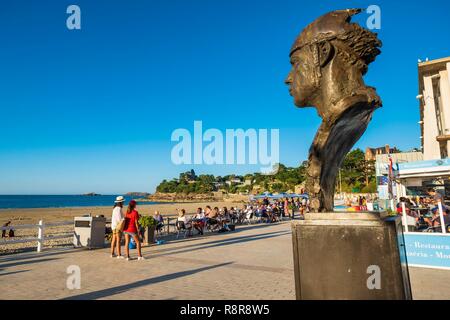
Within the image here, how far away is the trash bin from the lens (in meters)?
11.5

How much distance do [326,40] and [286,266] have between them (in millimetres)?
6240

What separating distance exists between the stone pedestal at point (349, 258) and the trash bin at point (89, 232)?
409 inches

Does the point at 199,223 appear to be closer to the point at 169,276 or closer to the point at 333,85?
the point at 169,276

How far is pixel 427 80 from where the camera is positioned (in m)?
32.7

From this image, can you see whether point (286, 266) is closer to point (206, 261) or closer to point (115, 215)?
point (206, 261)

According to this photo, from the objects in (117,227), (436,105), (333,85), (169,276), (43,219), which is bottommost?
(43,219)

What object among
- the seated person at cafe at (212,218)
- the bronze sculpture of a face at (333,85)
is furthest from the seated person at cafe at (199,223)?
the bronze sculpture of a face at (333,85)

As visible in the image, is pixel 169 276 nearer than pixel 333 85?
No

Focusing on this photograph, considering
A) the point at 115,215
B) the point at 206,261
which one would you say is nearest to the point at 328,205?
the point at 206,261

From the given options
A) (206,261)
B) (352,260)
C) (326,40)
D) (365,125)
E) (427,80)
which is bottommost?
(206,261)

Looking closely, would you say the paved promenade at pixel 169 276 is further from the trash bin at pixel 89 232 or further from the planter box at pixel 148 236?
the planter box at pixel 148 236

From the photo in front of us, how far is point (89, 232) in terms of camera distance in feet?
37.7

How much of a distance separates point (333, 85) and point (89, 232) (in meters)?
11.0
